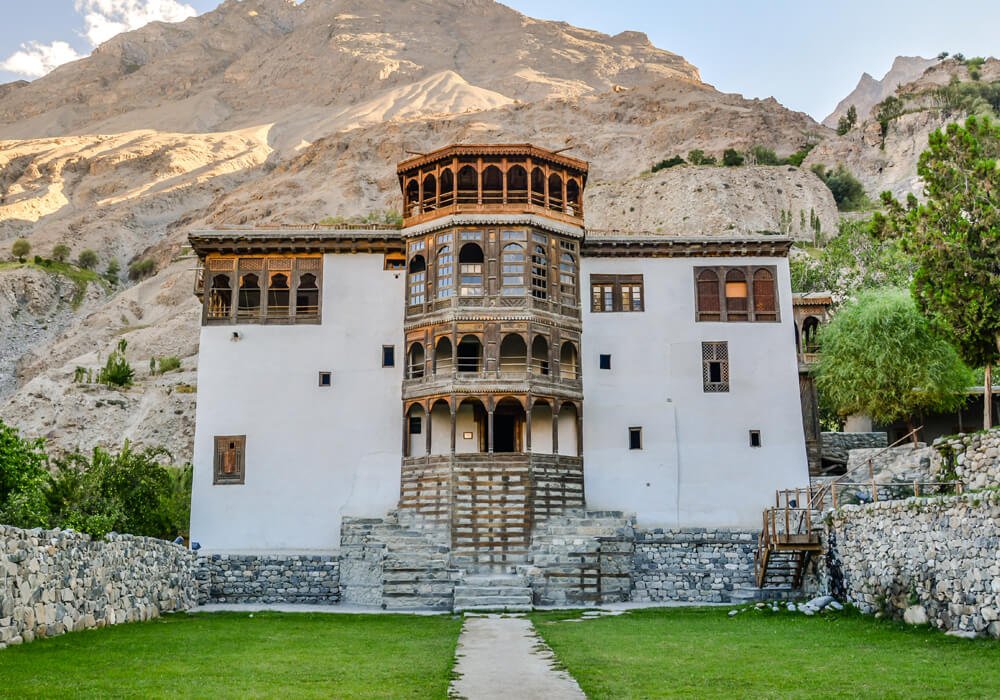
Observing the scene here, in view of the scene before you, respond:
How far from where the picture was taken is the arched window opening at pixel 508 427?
103 ft

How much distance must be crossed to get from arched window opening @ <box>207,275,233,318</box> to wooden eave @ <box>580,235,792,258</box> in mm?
12035

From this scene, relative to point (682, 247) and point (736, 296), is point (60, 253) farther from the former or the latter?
point (736, 296)

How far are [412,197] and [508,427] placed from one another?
8.75 metres

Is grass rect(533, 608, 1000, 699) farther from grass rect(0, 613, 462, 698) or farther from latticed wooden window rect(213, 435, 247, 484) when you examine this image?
latticed wooden window rect(213, 435, 247, 484)

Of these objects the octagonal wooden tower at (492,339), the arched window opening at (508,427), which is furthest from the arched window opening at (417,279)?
the arched window opening at (508,427)

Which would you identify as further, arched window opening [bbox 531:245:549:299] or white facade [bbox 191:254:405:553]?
arched window opening [bbox 531:245:549:299]

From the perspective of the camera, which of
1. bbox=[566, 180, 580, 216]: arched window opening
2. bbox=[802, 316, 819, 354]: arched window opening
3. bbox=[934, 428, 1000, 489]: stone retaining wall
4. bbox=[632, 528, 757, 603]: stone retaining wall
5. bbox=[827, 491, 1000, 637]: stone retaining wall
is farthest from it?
bbox=[802, 316, 819, 354]: arched window opening

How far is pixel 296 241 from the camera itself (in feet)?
105

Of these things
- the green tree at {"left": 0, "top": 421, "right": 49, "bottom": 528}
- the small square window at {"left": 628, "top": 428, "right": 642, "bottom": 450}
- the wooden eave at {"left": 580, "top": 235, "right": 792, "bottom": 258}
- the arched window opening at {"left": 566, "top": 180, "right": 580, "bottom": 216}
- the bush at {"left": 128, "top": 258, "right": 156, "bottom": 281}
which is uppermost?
the bush at {"left": 128, "top": 258, "right": 156, "bottom": 281}

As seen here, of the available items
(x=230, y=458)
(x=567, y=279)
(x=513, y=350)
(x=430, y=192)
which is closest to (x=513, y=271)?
(x=567, y=279)

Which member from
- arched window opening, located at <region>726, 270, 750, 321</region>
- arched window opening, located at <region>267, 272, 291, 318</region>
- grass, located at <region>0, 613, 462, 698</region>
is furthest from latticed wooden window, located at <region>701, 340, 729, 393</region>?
grass, located at <region>0, 613, 462, 698</region>

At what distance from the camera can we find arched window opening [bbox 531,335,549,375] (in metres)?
30.3

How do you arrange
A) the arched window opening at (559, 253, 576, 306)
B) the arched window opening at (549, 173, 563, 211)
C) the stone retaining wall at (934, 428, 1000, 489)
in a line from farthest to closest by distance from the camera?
the arched window opening at (549, 173, 563, 211) < the arched window opening at (559, 253, 576, 306) < the stone retaining wall at (934, 428, 1000, 489)

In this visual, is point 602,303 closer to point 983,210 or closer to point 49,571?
point 983,210
